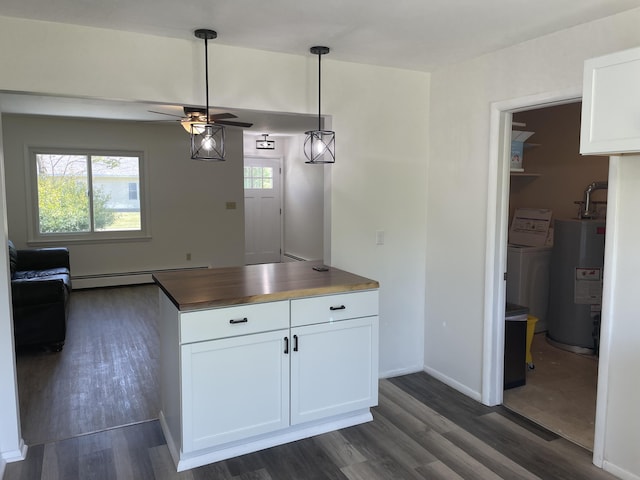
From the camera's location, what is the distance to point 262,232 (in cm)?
895

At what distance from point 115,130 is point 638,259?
259 inches

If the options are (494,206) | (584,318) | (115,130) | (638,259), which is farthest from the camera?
(115,130)

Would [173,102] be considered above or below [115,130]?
below

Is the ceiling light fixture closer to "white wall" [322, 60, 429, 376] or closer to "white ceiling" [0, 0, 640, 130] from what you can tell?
"white wall" [322, 60, 429, 376]

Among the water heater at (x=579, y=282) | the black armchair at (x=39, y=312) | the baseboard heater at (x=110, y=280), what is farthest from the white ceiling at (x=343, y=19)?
A: the baseboard heater at (x=110, y=280)

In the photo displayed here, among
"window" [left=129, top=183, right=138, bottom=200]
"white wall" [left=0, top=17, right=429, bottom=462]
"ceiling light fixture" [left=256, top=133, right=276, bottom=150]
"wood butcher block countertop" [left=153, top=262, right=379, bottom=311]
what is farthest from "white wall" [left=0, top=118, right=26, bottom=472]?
"ceiling light fixture" [left=256, top=133, right=276, bottom=150]

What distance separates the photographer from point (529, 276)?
14.9 ft

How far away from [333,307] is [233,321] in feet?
1.99

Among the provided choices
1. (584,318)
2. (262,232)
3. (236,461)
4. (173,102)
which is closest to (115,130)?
(262,232)

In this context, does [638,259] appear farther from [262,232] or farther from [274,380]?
[262,232]

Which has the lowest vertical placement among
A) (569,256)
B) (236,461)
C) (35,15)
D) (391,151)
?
(236,461)

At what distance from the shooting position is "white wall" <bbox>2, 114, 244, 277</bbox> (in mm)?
6352

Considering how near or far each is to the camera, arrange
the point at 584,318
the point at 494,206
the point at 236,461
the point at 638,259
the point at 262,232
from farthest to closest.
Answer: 1. the point at 262,232
2. the point at 584,318
3. the point at 494,206
4. the point at 236,461
5. the point at 638,259

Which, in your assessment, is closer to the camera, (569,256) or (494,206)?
(494,206)
